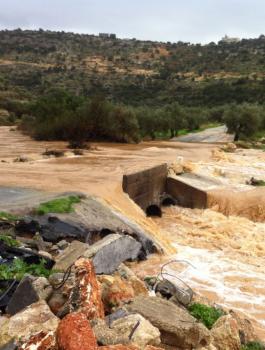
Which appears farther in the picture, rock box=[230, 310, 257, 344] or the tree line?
the tree line

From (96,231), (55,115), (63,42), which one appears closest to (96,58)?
(63,42)

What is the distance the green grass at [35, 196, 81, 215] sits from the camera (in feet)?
50.4

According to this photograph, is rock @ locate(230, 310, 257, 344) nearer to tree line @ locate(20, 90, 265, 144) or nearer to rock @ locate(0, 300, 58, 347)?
rock @ locate(0, 300, 58, 347)

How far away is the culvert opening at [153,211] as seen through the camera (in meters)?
24.2

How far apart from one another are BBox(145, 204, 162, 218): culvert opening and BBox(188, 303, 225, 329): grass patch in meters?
13.9

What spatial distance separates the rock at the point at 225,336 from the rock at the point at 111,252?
135 inches

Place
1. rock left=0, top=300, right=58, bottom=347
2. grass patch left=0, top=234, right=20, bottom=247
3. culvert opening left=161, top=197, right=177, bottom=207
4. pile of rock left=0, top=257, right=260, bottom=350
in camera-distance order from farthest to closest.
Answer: culvert opening left=161, top=197, right=177, bottom=207
grass patch left=0, top=234, right=20, bottom=247
rock left=0, top=300, right=58, bottom=347
pile of rock left=0, top=257, right=260, bottom=350

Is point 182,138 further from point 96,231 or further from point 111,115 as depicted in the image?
point 96,231

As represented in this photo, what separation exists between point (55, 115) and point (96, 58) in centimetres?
7606

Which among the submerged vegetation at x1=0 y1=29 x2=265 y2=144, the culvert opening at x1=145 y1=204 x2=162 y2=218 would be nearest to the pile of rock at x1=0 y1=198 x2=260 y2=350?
the culvert opening at x1=145 y1=204 x2=162 y2=218

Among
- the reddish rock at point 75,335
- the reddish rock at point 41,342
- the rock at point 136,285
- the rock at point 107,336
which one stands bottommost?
the rock at point 136,285

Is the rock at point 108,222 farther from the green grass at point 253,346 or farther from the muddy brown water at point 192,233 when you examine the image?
the green grass at point 253,346

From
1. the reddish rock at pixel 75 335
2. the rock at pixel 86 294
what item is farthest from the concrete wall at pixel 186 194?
the reddish rock at pixel 75 335

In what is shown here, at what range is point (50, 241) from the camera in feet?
45.9
